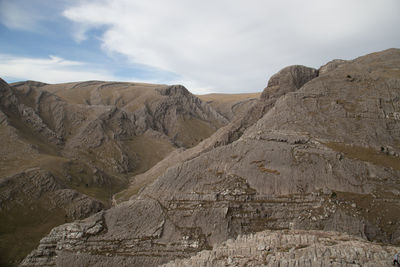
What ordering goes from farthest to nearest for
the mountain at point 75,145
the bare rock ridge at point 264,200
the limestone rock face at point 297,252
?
1. the mountain at point 75,145
2. the bare rock ridge at point 264,200
3. the limestone rock face at point 297,252

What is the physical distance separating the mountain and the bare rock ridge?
1972 centimetres

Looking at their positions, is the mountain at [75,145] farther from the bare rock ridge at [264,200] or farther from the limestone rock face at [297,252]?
the limestone rock face at [297,252]

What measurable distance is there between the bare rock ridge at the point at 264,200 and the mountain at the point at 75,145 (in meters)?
19.7

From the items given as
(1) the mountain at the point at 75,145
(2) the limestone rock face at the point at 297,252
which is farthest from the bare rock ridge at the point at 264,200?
(1) the mountain at the point at 75,145

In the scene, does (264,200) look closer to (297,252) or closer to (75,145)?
(297,252)

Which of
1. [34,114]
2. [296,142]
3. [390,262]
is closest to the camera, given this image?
[390,262]

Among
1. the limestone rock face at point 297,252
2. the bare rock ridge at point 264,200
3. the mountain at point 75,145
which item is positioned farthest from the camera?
the mountain at point 75,145

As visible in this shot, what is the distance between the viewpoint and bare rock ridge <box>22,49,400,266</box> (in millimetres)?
30453

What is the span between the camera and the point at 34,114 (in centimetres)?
9381

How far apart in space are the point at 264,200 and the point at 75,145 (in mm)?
78575

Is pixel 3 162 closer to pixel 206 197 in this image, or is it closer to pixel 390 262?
pixel 206 197

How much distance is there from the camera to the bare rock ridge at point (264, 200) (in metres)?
30.5

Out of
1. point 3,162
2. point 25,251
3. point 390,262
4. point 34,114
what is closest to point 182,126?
point 34,114

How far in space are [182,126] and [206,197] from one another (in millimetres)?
99234
